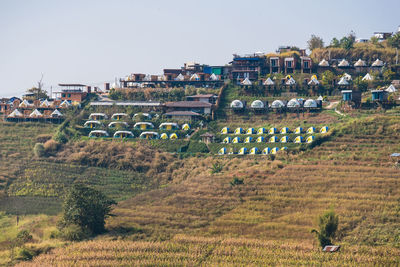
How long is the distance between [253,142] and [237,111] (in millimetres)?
13910

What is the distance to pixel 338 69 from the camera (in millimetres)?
96125

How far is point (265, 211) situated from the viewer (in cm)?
5253

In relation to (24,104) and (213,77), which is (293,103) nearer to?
(213,77)

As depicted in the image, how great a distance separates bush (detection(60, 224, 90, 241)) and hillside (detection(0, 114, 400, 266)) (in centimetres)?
121

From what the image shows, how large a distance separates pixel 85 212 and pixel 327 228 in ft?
80.3

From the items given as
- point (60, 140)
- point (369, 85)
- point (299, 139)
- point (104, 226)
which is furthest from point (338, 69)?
point (104, 226)

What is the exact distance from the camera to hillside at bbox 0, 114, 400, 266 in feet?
143

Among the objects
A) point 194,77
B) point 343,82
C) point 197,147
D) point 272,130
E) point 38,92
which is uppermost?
point 194,77

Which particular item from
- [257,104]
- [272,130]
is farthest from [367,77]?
[272,130]

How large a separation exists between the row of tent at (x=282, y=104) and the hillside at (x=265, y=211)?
1081 centimetres

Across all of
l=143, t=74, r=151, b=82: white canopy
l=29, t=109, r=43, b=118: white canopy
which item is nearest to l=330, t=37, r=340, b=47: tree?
l=143, t=74, r=151, b=82: white canopy

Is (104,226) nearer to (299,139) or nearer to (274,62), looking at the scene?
(299,139)

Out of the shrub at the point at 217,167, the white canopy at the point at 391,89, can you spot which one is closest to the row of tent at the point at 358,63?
the white canopy at the point at 391,89

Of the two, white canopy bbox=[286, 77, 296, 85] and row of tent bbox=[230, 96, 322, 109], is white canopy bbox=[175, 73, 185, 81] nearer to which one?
row of tent bbox=[230, 96, 322, 109]
